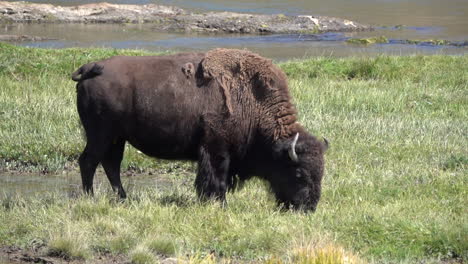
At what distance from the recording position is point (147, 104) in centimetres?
912

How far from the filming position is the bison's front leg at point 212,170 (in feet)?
30.0

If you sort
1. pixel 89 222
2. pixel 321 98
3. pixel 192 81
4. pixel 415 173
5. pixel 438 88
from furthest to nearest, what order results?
pixel 438 88 < pixel 321 98 < pixel 415 173 < pixel 192 81 < pixel 89 222

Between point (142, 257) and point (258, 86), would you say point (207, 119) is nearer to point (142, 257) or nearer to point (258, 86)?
point (258, 86)

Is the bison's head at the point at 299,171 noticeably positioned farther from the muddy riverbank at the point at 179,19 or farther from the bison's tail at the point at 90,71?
the muddy riverbank at the point at 179,19

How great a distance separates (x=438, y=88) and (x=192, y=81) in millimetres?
7848

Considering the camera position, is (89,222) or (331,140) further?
(331,140)

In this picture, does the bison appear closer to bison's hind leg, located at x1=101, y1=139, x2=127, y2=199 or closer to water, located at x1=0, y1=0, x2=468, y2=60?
bison's hind leg, located at x1=101, y1=139, x2=127, y2=199

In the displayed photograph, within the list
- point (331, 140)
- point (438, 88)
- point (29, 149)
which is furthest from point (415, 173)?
point (438, 88)

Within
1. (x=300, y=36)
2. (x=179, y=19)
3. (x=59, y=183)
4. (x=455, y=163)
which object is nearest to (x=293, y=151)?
(x=455, y=163)

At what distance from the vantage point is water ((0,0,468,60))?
2405 centimetres

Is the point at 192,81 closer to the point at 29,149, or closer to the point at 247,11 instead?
the point at 29,149

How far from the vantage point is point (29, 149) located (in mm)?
11234

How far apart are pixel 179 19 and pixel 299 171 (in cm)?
2159

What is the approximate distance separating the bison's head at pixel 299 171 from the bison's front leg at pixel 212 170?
0.54 meters
